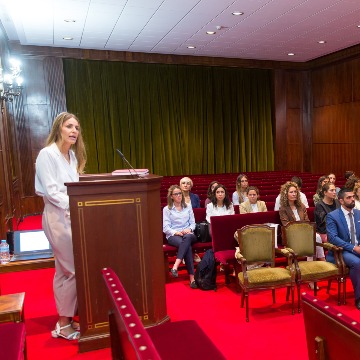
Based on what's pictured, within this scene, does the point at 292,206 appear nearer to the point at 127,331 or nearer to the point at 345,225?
the point at 345,225

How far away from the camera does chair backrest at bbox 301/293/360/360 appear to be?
132 centimetres

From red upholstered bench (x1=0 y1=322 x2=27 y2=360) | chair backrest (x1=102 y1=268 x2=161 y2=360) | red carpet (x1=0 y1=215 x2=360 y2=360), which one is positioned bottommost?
red carpet (x1=0 y1=215 x2=360 y2=360)

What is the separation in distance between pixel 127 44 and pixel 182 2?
10.8ft

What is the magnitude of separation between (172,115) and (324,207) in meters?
8.44

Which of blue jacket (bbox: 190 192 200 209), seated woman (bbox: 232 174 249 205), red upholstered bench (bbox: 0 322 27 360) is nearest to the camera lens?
red upholstered bench (bbox: 0 322 27 360)

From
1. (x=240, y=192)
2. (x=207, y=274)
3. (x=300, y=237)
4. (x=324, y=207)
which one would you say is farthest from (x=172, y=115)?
(x=300, y=237)

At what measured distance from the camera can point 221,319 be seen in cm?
340

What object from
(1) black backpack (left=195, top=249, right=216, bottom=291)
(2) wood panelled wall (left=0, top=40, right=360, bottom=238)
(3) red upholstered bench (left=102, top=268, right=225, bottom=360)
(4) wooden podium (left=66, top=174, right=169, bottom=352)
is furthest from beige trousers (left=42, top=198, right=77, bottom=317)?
(2) wood panelled wall (left=0, top=40, right=360, bottom=238)

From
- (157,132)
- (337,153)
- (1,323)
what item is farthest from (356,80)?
(1,323)

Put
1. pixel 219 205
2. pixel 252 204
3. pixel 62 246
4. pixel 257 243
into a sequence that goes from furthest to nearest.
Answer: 1. pixel 252 204
2. pixel 219 205
3. pixel 257 243
4. pixel 62 246

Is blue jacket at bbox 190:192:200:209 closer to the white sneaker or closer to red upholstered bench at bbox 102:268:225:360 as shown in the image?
the white sneaker

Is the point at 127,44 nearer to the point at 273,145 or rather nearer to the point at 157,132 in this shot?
the point at 157,132

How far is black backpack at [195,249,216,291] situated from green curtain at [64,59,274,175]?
8.11 m

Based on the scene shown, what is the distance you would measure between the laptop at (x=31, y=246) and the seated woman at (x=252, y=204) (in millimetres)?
2851
